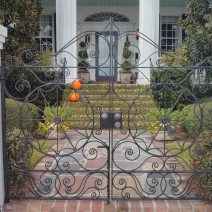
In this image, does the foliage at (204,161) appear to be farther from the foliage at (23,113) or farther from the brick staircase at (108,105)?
the brick staircase at (108,105)

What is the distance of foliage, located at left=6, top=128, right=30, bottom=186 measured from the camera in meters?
→ 3.44

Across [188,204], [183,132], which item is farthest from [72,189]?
[183,132]

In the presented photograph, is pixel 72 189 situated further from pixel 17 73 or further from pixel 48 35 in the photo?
pixel 48 35

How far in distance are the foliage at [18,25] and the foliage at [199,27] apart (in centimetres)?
385

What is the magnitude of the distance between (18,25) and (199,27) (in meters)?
4.33

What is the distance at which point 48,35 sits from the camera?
492 inches

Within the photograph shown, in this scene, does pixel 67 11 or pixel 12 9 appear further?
pixel 67 11

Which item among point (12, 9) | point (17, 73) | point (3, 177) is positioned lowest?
point (3, 177)

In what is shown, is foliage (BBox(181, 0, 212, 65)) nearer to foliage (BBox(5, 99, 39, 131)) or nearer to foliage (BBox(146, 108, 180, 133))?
foliage (BBox(146, 108, 180, 133))

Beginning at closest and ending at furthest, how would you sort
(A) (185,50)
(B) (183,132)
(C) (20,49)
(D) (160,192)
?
(D) (160,192) → (B) (183,132) → (C) (20,49) → (A) (185,50)

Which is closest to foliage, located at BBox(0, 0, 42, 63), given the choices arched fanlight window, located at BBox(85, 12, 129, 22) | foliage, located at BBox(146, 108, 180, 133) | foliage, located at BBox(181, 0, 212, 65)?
foliage, located at BBox(146, 108, 180, 133)

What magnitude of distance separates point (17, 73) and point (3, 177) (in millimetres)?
5021

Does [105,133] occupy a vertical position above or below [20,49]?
below

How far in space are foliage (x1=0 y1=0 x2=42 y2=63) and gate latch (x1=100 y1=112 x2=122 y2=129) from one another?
4.75m
